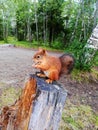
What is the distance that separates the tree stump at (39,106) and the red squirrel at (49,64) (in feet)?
0.30

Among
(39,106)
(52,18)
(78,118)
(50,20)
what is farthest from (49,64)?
(50,20)

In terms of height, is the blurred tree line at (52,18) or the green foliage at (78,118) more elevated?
the blurred tree line at (52,18)

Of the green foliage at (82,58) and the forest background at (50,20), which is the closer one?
the green foliage at (82,58)

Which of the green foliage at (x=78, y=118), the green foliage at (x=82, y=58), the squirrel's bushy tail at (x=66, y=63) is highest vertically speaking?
the squirrel's bushy tail at (x=66, y=63)

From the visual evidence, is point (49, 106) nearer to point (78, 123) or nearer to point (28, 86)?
point (28, 86)

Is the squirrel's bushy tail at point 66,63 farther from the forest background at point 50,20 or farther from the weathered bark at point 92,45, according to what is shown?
the forest background at point 50,20

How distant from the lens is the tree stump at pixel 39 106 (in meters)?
2.14

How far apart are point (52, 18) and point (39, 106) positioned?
17267 millimetres

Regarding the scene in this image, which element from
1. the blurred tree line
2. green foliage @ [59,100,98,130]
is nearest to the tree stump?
green foliage @ [59,100,98,130]

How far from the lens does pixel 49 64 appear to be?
7.72 feet

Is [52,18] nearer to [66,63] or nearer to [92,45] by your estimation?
[92,45]

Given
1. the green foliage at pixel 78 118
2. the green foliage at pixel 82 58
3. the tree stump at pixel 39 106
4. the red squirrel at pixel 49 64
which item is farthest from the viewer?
the green foliage at pixel 82 58

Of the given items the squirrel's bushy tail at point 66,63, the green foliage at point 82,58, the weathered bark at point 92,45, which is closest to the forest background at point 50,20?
the green foliage at point 82,58

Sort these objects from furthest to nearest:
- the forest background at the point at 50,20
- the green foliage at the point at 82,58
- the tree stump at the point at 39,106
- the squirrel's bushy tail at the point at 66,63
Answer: the forest background at the point at 50,20, the green foliage at the point at 82,58, the squirrel's bushy tail at the point at 66,63, the tree stump at the point at 39,106
